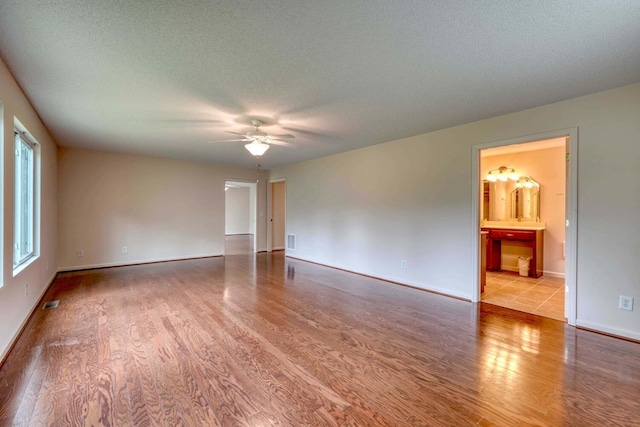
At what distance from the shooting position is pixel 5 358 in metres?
2.24

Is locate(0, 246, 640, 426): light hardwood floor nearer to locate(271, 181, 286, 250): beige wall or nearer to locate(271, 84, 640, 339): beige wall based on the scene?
locate(271, 84, 640, 339): beige wall

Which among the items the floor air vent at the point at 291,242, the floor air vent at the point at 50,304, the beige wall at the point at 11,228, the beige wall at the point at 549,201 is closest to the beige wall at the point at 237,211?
the floor air vent at the point at 291,242

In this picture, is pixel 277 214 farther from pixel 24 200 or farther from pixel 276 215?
pixel 24 200

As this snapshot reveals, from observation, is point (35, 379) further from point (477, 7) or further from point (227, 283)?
point (477, 7)

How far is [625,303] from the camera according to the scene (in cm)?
271

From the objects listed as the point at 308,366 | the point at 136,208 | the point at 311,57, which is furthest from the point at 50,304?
the point at 311,57

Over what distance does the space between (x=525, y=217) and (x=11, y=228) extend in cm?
755

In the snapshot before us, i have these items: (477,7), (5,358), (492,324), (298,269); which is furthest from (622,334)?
(5,358)

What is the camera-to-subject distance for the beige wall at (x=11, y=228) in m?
2.30

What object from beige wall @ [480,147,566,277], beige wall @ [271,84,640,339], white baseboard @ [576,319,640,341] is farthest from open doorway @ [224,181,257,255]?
white baseboard @ [576,319,640,341]

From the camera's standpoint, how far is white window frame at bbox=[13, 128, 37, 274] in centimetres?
297

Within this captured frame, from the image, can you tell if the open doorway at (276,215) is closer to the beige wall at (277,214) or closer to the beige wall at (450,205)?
the beige wall at (277,214)

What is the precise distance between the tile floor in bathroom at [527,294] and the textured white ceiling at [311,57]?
243 centimetres

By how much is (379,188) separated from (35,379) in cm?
459
